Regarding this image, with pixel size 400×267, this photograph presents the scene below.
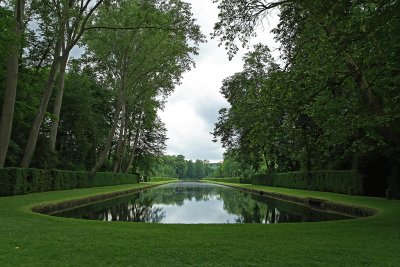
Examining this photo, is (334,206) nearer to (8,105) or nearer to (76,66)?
(8,105)

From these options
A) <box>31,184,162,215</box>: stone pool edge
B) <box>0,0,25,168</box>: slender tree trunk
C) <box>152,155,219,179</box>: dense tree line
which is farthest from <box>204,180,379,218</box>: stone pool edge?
<box>152,155,219,179</box>: dense tree line

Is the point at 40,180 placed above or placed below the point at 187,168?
below

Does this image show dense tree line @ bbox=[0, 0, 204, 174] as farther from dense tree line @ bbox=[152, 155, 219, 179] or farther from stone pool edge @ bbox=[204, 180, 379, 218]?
dense tree line @ bbox=[152, 155, 219, 179]

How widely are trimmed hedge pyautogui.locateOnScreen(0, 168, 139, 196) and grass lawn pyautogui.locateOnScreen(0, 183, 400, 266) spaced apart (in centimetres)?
1003

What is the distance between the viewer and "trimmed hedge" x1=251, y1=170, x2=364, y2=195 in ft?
72.2

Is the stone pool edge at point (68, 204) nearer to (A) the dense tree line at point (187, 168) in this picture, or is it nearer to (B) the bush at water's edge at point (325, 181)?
(B) the bush at water's edge at point (325, 181)

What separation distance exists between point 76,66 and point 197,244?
80.4 ft

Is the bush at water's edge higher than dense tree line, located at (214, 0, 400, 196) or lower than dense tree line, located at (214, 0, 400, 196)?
lower

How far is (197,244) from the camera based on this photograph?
666 centimetres

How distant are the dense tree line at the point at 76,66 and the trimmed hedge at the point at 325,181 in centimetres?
1311

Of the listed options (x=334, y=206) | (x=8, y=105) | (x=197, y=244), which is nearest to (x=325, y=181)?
(x=334, y=206)

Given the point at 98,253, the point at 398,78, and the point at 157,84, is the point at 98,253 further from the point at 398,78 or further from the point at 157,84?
the point at 157,84

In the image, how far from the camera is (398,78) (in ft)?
34.9

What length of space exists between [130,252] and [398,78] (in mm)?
8964
